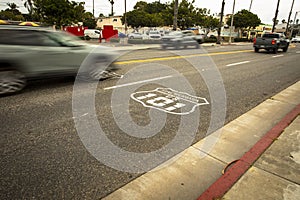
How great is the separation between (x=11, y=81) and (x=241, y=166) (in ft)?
17.9

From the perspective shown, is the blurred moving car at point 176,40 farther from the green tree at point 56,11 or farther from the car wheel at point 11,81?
the green tree at point 56,11

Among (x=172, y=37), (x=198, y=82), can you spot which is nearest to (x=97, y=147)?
(x=198, y=82)

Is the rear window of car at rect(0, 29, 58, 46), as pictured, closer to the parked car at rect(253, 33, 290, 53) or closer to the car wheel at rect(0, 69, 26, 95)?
the car wheel at rect(0, 69, 26, 95)

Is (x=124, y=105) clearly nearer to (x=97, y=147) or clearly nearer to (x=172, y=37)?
(x=97, y=147)

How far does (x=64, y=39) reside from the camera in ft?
20.1

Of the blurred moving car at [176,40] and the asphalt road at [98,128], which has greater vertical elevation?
the blurred moving car at [176,40]

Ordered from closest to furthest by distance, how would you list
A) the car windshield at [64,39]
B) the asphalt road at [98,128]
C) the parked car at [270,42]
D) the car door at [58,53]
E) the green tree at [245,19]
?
1. the asphalt road at [98,128]
2. the car door at [58,53]
3. the car windshield at [64,39]
4. the parked car at [270,42]
5. the green tree at [245,19]

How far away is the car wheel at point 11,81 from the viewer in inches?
198

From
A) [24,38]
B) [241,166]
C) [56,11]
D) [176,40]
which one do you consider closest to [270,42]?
[176,40]

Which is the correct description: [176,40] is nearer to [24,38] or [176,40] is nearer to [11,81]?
[24,38]

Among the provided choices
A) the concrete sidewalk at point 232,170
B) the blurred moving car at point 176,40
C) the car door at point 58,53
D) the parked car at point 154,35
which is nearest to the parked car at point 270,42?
the blurred moving car at point 176,40

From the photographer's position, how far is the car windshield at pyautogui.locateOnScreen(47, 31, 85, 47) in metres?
5.92

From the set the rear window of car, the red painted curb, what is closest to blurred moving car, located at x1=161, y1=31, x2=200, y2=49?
the rear window of car

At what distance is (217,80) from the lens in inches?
299
